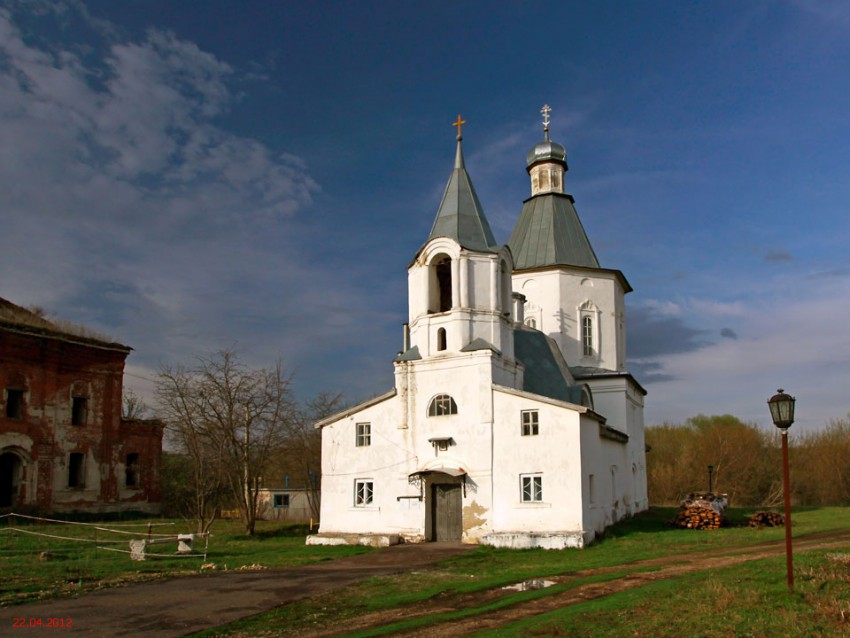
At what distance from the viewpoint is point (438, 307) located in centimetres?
2594

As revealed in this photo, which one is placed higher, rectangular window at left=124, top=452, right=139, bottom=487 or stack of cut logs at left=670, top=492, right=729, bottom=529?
rectangular window at left=124, top=452, right=139, bottom=487

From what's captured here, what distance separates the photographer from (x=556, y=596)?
42.3 ft

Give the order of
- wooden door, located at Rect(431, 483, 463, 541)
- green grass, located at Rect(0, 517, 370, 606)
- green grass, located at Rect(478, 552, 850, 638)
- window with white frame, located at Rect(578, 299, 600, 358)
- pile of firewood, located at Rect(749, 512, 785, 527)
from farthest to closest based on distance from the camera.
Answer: window with white frame, located at Rect(578, 299, 600, 358), pile of firewood, located at Rect(749, 512, 785, 527), wooden door, located at Rect(431, 483, 463, 541), green grass, located at Rect(0, 517, 370, 606), green grass, located at Rect(478, 552, 850, 638)

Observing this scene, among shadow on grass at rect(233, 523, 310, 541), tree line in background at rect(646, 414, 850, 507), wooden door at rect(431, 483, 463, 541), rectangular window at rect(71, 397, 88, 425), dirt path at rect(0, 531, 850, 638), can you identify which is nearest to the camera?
dirt path at rect(0, 531, 850, 638)

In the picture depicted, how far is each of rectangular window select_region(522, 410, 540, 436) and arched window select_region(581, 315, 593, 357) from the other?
14.4m

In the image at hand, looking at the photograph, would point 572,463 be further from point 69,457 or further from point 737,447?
point 737,447

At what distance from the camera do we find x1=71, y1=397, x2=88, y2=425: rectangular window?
3412cm

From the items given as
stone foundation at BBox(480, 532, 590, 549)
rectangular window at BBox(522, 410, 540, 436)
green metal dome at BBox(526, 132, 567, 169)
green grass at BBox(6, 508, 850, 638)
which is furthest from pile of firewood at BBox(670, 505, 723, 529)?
green metal dome at BBox(526, 132, 567, 169)

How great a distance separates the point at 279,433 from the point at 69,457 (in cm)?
1037

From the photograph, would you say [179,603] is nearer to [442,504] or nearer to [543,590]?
[543,590]

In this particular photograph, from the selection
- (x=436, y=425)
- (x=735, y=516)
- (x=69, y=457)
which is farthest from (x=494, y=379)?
(x=69, y=457)

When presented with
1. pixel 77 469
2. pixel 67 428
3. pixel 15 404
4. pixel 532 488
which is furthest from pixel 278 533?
pixel 15 404

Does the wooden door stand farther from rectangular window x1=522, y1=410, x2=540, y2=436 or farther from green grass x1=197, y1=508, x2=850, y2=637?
rectangular window x1=522, y1=410, x2=540, y2=436

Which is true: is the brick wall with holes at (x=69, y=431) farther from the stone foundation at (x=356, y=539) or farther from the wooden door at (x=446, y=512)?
the wooden door at (x=446, y=512)
